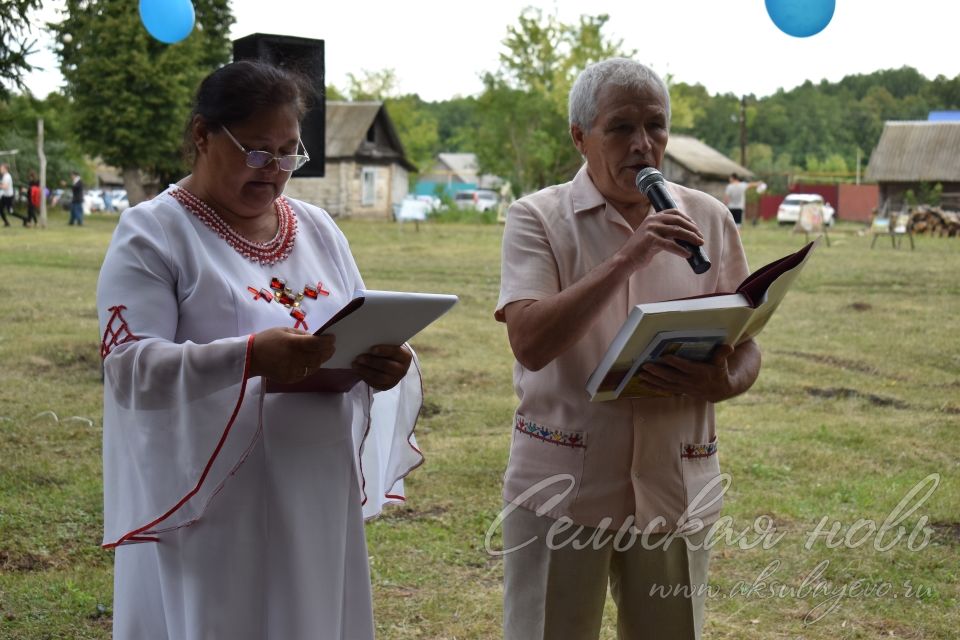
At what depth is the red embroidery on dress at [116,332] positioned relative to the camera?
2.14m

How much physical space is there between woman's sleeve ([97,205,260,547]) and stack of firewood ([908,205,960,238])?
3139 cm

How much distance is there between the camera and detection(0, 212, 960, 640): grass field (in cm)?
409

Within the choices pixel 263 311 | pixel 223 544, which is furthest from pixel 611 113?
pixel 223 544

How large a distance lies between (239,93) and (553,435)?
108 cm

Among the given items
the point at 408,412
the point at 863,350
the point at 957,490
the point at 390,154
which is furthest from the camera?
the point at 390,154

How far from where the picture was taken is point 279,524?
2336 millimetres

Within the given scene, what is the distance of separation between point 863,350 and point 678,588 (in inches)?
321

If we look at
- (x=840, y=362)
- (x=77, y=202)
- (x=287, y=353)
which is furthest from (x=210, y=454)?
(x=77, y=202)

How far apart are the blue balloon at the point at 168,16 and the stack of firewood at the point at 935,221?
1154 inches

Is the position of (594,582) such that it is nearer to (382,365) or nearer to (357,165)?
(382,365)

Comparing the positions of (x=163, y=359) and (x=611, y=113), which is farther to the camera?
(x=611, y=113)

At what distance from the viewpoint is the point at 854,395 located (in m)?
8.13

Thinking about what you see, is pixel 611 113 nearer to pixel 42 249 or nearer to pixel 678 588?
pixel 678 588

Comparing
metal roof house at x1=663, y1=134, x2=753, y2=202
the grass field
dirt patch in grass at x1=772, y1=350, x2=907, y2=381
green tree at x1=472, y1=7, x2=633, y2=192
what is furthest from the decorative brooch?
metal roof house at x1=663, y1=134, x2=753, y2=202
